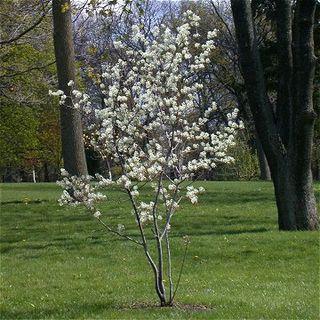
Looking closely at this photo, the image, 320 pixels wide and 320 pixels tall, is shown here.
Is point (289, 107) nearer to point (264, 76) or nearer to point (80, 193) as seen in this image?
point (264, 76)

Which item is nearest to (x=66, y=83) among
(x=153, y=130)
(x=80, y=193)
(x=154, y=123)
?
(x=153, y=130)

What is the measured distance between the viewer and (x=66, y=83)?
1530 cm

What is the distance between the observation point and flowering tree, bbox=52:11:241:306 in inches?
250

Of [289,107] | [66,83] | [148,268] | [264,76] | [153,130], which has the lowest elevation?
[148,268]

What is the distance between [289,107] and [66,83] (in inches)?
235

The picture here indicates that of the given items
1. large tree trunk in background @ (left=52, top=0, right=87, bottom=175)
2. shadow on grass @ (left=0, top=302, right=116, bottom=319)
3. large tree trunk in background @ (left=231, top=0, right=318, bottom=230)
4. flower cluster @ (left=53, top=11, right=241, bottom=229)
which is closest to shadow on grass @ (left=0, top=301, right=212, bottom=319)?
shadow on grass @ (left=0, top=302, right=116, bottom=319)

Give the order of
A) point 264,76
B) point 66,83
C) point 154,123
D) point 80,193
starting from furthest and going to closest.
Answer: point 66,83 < point 264,76 < point 154,123 < point 80,193

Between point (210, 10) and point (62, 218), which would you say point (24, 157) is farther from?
point (62, 218)

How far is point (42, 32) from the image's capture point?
668 inches

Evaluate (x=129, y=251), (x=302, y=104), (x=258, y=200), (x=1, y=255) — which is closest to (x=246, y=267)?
(x=129, y=251)

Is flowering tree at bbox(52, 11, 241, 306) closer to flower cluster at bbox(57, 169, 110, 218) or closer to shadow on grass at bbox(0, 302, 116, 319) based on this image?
flower cluster at bbox(57, 169, 110, 218)

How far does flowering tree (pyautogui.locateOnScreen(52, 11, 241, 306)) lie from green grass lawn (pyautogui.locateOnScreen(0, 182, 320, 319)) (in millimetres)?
768

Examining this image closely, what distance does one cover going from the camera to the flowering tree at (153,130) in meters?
6.34

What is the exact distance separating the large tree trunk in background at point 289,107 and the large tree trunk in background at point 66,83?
5.41 meters
